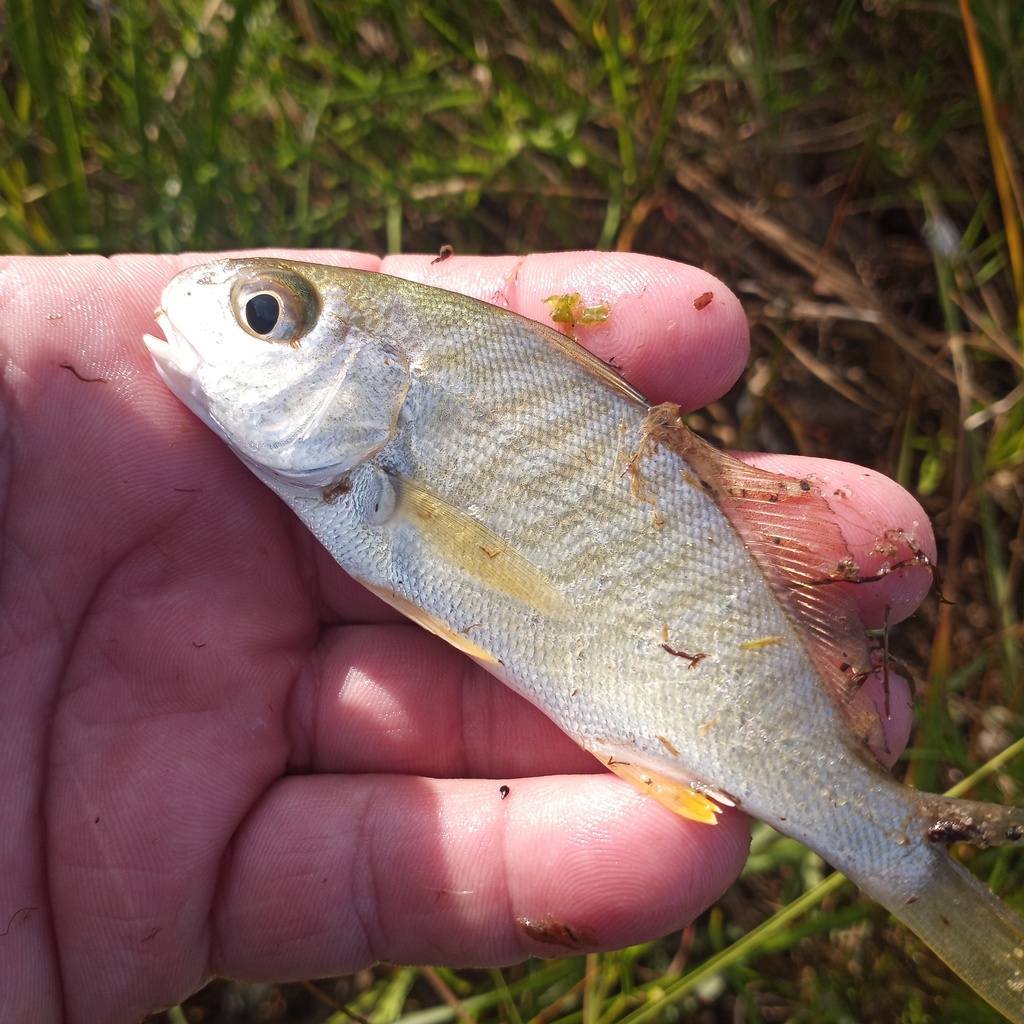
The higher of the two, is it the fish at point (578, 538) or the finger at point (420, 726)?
the fish at point (578, 538)

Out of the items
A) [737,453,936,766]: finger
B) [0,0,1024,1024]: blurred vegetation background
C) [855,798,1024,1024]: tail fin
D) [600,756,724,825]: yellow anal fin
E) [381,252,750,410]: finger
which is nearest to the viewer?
[855,798,1024,1024]: tail fin

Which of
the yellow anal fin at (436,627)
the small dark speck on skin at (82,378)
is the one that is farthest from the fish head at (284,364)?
the yellow anal fin at (436,627)

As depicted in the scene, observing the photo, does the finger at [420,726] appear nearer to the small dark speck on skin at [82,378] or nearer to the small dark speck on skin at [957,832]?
the small dark speck on skin at [957,832]

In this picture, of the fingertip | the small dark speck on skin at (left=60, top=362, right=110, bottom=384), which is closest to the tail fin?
the fingertip

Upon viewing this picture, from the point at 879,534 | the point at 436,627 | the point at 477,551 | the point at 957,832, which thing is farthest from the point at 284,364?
the point at 957,832

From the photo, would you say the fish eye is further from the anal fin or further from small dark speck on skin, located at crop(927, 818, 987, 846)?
small dark speck on skin, located at crop(927, 818, 987, 846)

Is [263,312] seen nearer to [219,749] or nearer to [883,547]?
[219,749]

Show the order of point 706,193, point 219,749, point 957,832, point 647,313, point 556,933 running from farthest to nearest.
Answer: point 706,193
point 647,313
point 219,749
point 556,933
point 957,832
